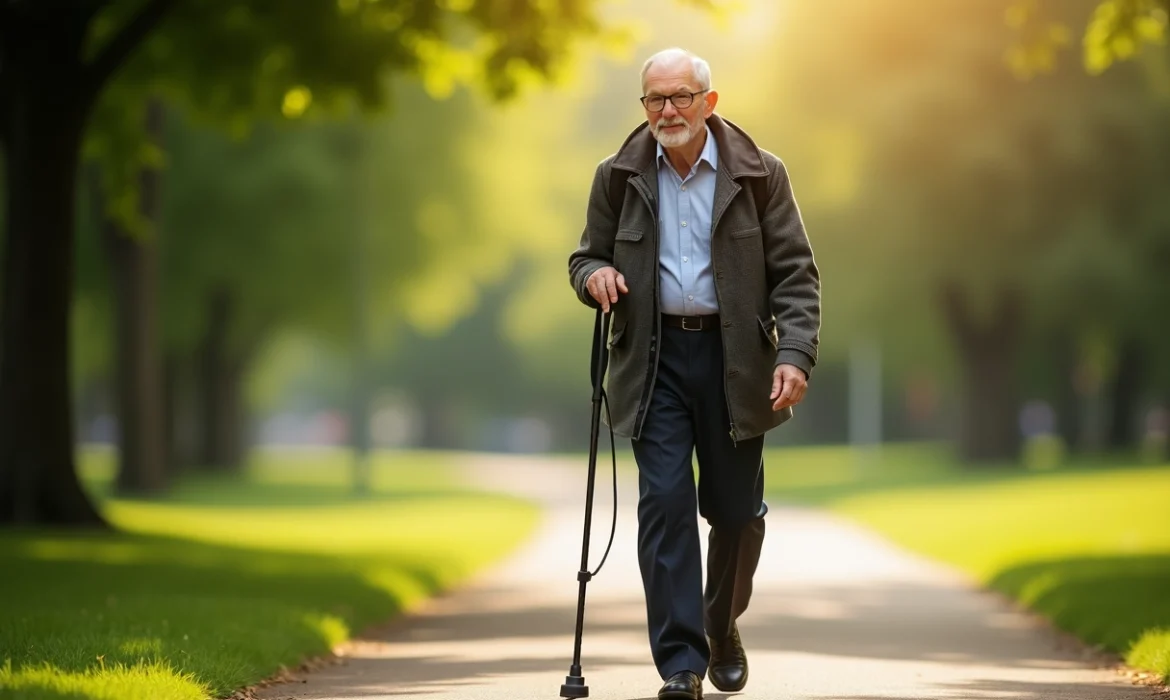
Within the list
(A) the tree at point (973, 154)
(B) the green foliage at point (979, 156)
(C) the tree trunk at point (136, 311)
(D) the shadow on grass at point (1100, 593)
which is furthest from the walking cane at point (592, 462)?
(B) the green foliage at point (979, 156)

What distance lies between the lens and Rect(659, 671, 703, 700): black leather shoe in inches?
247

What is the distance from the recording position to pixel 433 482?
4566 cm

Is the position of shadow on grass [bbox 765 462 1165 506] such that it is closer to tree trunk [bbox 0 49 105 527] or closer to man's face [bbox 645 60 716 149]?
tree trunk [bbox 0 49 105 527]

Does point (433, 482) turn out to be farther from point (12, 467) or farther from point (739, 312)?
point (739, 312)

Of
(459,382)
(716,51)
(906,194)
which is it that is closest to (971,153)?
(906,194)

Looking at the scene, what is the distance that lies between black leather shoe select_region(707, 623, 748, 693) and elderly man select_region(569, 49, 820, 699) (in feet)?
1.29

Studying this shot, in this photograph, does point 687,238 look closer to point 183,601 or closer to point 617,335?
point 617,335

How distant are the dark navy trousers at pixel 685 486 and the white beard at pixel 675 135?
0.65 m

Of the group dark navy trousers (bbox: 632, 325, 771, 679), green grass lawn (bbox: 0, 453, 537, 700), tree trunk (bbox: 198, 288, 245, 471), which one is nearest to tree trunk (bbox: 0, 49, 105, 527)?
green grass lawn (bbox: 0, 453, 537, 700)

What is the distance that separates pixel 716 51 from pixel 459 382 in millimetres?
22079

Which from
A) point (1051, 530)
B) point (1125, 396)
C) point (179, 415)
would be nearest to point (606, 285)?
point (1051, 530)

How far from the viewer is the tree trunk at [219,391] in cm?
3469

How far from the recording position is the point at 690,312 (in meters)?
6.59

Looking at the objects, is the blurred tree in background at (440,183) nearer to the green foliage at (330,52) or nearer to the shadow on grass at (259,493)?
the green foliage at (330,52)
